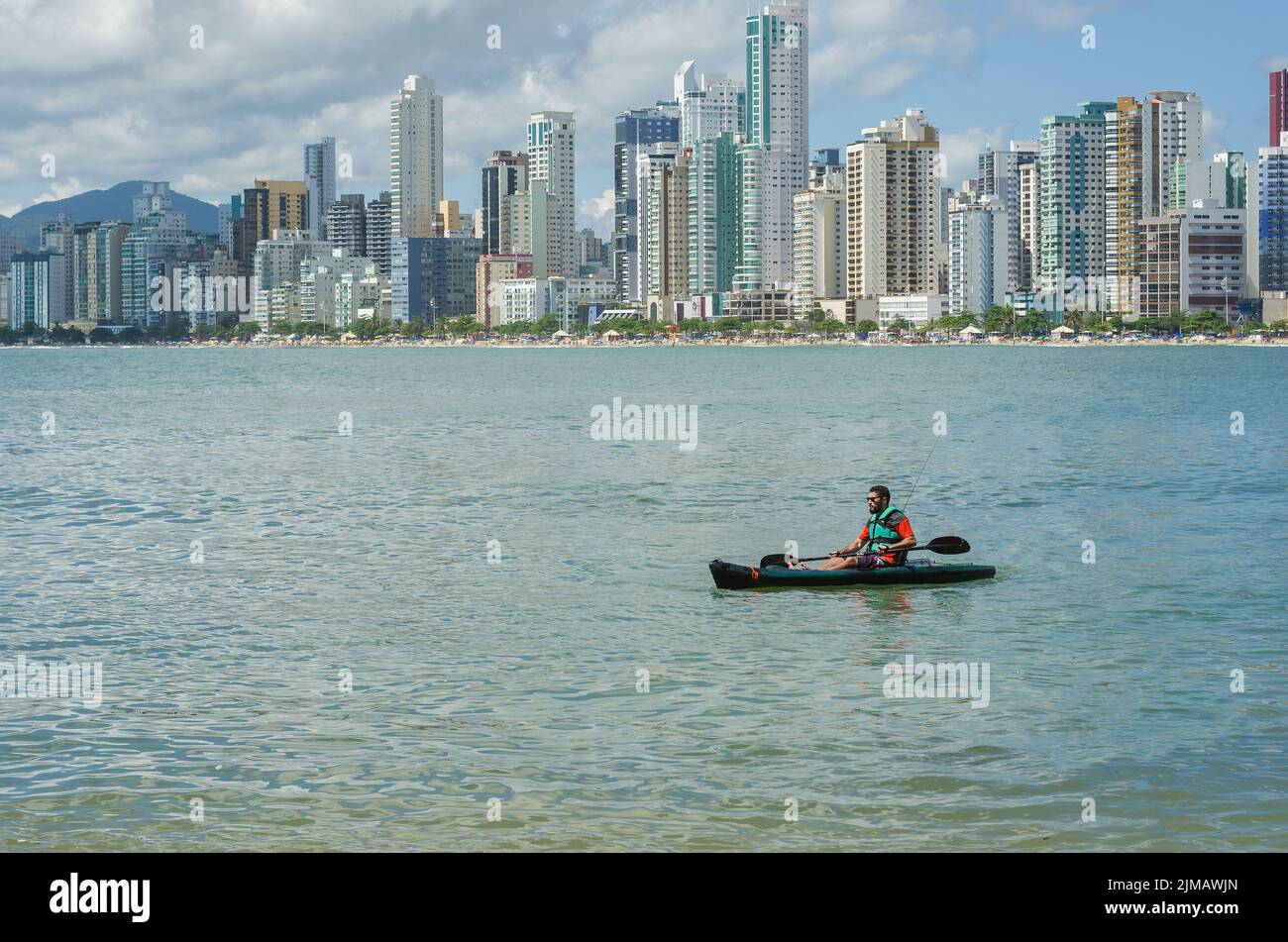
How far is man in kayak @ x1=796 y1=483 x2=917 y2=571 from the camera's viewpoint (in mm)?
23109

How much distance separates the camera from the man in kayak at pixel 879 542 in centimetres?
2311

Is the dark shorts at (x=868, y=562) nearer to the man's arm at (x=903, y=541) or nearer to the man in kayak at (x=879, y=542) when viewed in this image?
the man in kayak at (x=879, y=542)

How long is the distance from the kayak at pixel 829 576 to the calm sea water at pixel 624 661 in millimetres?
293

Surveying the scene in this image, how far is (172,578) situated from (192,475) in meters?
22.0

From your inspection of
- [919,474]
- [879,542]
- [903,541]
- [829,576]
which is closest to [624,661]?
[829,576]

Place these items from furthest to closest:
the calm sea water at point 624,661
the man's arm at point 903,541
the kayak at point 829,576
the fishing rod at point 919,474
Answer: the fishing rod at point 919,474 → the man's arm at point 903,541 → the kayak at point 829,576 → the calm sea water at point 624,661

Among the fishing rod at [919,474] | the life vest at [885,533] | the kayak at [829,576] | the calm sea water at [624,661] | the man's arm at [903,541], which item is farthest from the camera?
the fishing rod at [919,474]

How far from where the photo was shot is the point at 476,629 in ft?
67.7

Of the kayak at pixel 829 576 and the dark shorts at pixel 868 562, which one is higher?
the dark shorts at pixel 868 562

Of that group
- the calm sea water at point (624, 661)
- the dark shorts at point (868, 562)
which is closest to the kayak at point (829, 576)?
the dark shorts at point (868, 562)

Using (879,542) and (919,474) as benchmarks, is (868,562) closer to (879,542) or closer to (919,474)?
(879,542)

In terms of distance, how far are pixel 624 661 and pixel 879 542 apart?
6387 mm

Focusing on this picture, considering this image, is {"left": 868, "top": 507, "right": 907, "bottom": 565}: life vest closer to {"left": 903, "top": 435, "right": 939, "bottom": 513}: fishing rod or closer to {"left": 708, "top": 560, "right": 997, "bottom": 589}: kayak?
{"left": 708, "top": 560, "right": 997, "bottom": 589}: kayak

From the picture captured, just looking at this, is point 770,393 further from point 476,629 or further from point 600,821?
point 600,821
